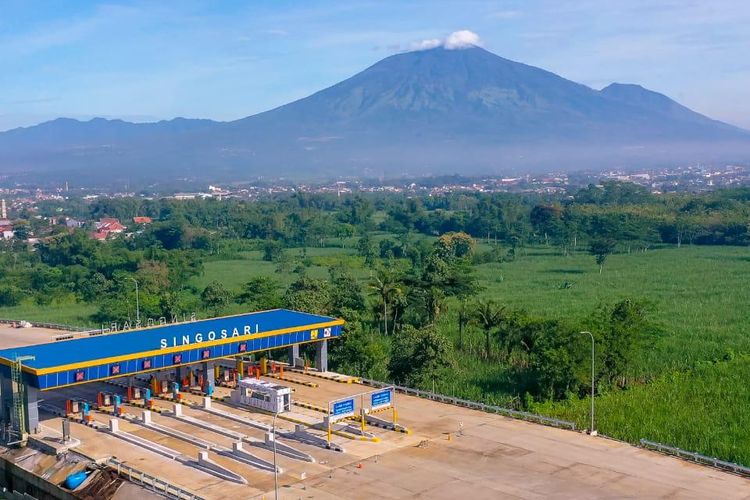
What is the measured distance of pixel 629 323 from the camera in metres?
41.6

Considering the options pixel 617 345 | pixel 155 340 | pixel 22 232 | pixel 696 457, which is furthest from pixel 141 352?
pixel 22 232

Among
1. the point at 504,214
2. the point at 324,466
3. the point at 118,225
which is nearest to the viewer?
the point at 324,466

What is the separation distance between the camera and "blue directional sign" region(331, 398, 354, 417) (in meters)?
30.0

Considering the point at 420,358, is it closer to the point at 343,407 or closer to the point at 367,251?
the point at 343,407

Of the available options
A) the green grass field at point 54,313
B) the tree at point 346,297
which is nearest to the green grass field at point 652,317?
the green grass field at point 54,313

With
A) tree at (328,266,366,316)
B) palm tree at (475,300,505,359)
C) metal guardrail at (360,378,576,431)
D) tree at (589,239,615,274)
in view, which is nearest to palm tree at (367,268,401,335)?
tree at (328,266,366,316)

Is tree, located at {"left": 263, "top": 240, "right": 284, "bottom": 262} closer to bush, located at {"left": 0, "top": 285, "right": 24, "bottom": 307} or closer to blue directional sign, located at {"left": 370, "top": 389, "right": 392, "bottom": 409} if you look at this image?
bush, located at {"left": 0, "top": 285, "right": 24, "bottom": 307}

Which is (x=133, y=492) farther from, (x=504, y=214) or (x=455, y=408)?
(x=504, y=214)

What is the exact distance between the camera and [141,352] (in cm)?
3266

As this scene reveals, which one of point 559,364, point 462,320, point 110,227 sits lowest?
point 110,227

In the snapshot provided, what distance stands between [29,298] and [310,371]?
142 feet

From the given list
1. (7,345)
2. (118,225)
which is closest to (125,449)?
(7,345)

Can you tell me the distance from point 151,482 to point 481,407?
1359 cm

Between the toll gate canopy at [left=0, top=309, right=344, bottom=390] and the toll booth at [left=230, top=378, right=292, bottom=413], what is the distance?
2.02 meters
